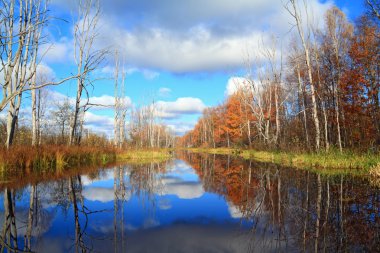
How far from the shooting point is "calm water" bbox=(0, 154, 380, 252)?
3.75 metres

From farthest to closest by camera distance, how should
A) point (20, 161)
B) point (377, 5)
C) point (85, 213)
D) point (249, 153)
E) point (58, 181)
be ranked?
point (249, 153)
point (377, 5)
point (20, 161)
point (58, 181)
point (85, 213)

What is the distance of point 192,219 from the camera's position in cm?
552

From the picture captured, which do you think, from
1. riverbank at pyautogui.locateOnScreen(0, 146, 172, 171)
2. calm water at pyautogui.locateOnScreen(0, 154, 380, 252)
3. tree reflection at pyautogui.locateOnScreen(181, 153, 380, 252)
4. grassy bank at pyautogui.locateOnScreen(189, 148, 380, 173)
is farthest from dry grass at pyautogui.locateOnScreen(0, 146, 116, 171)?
grassy bank at pyautogui.locateOnScreen(189, 148, 380, 173)

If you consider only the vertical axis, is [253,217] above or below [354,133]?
below

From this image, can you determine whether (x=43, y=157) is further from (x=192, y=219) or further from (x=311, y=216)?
(x=311, y=216)

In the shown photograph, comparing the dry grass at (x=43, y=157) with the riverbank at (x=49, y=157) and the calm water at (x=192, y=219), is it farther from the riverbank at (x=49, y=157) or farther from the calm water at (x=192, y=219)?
the calm water at (x=192, y=219)

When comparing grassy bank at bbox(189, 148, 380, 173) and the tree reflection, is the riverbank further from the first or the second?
grassy bank at bbox(189, 148, 380, 173)

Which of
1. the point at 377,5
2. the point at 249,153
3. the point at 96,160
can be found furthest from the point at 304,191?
the point at 249,153

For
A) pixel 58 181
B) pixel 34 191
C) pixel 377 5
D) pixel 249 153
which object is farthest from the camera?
pixel 249 153

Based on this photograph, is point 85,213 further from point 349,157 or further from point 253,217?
point 349,157

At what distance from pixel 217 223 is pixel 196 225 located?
0.42 m

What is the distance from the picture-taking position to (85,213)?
568cm

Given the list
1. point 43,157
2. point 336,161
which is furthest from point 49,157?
point 336,161

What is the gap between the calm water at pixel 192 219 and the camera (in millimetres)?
3752
